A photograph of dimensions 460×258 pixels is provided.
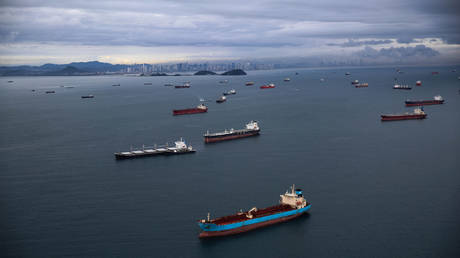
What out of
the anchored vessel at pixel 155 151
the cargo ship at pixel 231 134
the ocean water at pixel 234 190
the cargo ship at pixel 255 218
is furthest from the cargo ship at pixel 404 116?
the cargo ship at pixel 255 218

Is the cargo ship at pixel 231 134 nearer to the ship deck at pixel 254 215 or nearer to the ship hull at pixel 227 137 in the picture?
the ship hull at pixel 227 137

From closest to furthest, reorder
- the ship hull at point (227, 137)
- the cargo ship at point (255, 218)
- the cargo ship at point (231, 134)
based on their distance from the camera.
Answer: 1. the cargo ship at point (255, 218)
2. the ship hull at point (227, 137)
3. the cargo ship at point (231, 134)

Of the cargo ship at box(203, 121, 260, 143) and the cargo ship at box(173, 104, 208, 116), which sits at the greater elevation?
the cargo ship at box(173, 104, 208, 116)

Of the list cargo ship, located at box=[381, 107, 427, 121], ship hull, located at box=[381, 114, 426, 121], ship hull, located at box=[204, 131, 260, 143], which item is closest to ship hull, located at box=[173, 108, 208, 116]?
ship hull, located at box=[204, 131, 260, 143]

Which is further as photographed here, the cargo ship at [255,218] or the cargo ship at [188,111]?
the cargo ship at [188,111]

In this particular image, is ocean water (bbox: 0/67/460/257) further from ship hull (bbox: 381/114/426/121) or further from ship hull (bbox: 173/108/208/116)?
ship hull (bbox: 173/108/208/116)

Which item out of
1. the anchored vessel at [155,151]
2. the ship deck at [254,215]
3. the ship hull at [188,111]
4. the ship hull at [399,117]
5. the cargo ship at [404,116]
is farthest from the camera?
the ship hull at [188,111]

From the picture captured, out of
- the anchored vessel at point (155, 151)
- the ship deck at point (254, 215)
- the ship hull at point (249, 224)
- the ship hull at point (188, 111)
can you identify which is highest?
the ship hull at point (188, 111)
